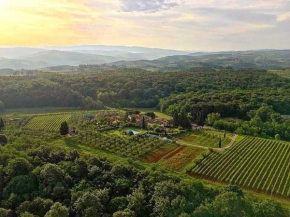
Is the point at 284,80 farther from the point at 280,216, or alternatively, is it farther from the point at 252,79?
the point at 280,216

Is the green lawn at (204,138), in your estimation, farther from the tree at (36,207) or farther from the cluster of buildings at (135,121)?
the tree at (36,207)

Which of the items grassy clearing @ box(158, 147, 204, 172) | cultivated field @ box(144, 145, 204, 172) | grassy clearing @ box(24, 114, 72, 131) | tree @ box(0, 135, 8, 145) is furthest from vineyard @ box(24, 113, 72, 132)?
grassy clearing @ box(158, 147, 204, 172)

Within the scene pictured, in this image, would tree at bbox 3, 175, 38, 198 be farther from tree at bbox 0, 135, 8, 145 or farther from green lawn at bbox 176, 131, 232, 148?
green lawn at bbox 176, 131, 232, 148

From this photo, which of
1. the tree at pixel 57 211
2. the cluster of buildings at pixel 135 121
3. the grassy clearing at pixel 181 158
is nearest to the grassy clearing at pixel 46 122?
the cluster of buildings at pixel 135 121

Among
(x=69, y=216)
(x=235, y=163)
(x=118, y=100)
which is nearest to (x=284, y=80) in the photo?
(x=118, y=100)

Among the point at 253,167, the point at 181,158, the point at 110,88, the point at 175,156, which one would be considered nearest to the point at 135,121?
the point at 175,156

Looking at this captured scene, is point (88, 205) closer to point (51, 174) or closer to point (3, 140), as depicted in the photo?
point (51, 174)
